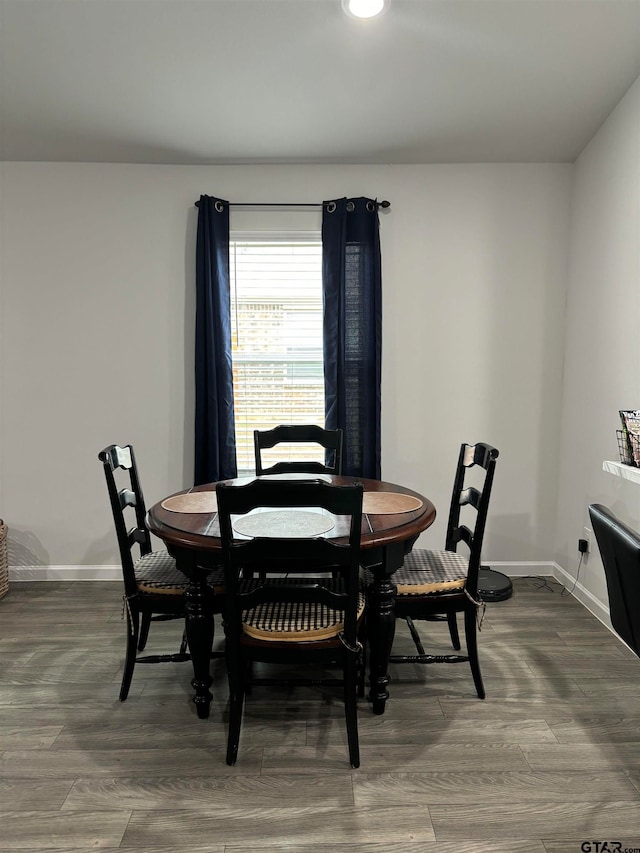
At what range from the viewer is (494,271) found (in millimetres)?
3504

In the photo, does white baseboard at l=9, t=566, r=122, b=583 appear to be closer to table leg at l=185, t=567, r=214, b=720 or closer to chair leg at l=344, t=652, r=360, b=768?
table leg at l=185, t=567, r=214, b=720

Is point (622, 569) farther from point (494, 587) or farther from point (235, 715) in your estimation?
point (494, 587)

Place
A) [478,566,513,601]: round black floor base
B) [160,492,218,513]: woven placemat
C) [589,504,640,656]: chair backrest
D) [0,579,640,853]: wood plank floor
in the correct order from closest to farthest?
[589,504,640,656]: chair backrest → [0,579,640,853]: wood plank floor → [160,492,218,513]: woven placemat → [478,566,513,601]: round black floor base

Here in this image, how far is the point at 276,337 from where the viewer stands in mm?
3594

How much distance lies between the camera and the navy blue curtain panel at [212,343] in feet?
11.1

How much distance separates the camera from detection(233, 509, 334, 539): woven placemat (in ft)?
6.45

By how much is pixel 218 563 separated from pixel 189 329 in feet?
6.68

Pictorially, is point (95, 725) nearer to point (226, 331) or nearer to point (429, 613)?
point (429, 613)

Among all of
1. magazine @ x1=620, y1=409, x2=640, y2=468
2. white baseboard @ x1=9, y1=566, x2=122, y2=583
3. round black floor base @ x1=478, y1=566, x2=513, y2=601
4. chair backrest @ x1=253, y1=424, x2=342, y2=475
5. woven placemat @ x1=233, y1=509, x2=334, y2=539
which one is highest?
magazine @ x1=620, y1=409, x2=640, y2=468

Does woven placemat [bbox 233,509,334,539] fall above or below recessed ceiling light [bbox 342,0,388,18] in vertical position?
below

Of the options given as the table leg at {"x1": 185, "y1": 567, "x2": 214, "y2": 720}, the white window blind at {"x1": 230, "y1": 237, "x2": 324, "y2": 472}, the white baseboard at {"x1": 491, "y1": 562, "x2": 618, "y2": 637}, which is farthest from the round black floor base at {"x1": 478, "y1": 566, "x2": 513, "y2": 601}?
the table leg at {"x1": 185, "y1": 567, "x2": 214, "y2": 720}

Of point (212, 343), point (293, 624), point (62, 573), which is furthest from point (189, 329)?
point (293, 624)

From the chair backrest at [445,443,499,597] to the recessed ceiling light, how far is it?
1852mm

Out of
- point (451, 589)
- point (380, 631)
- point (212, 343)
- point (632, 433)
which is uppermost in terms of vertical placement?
point (212, 343)
